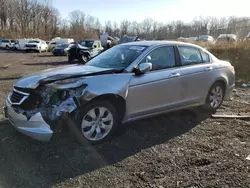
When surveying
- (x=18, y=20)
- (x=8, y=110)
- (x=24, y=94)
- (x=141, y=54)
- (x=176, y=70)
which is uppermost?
(x=18, y=20)

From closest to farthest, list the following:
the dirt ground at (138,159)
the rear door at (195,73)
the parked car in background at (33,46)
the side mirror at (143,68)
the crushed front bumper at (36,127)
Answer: the dirt ground at (138,159) → the crushed front bumper at (36,127) → the side mirror at (143,68) → the rear door at (195,73) → the parked car in background at (33,46)

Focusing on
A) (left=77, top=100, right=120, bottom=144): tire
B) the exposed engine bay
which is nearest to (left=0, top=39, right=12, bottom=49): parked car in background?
the exposed engine bay

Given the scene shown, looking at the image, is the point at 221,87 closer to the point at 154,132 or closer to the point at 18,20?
the point at 154,132

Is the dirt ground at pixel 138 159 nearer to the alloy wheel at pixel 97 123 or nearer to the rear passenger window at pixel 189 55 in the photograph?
the alloy wheel at pixel 97 123

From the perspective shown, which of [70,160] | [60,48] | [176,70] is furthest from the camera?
[60,48]

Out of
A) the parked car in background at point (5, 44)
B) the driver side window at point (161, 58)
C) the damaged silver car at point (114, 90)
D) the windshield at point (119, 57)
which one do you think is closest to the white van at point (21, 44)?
the parked car in background at point (5, 44)

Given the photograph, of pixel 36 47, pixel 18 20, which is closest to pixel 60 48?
pixel 36 47

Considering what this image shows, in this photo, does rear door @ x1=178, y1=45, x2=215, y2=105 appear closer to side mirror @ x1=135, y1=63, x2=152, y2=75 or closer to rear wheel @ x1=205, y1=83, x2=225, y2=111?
rear wheel @ x1=205, y1=83, x2=225, y2=111

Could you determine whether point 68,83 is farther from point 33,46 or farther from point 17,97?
point 33,46

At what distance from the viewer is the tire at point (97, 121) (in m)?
3.63

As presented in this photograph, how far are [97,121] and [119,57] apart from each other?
1406mm

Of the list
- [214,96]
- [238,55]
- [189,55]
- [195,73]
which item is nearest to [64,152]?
[195,73]

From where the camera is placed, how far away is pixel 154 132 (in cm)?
444

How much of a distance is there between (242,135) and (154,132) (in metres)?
1.61
